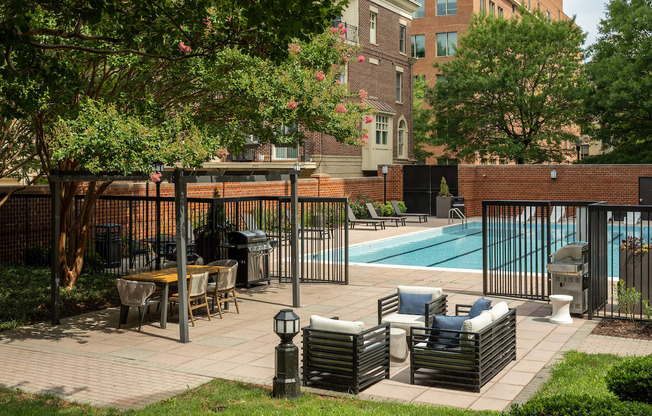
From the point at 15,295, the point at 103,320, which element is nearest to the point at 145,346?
the point at 103,320

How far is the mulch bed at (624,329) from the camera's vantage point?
11.0 m

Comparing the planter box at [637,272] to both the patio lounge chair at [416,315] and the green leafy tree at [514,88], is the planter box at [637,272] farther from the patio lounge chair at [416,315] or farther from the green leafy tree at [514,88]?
the green leafy tree at [514,88]

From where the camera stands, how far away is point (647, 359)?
6.38 meters

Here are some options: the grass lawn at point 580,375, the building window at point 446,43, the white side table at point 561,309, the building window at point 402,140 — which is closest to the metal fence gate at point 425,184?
the building window at point 402,140

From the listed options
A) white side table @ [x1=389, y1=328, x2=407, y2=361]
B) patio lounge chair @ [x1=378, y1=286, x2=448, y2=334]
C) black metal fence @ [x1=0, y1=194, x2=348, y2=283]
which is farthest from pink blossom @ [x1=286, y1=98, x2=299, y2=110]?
white side table @ [x1=389, y1=328, x2=407, y2=361]

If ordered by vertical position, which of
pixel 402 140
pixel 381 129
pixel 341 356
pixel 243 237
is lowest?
pixel 341 356

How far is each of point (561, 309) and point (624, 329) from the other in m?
1.04

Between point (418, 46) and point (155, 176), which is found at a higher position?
point (418, 46)

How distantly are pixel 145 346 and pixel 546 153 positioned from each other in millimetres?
37474

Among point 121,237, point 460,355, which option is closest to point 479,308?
point 460,355

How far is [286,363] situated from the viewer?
804 cm

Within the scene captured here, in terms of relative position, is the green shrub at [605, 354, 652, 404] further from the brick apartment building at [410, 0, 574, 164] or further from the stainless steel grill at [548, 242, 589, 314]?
the brick apartment building at [410, 0, 574, 164]

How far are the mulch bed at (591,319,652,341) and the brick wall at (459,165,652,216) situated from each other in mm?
23307

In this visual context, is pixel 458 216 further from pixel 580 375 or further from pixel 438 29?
pixel 580 375
